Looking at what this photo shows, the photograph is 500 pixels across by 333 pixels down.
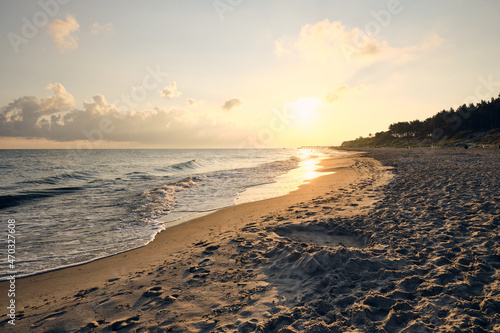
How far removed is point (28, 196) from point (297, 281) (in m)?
22.5

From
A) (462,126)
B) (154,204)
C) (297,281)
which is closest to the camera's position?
(297,281)

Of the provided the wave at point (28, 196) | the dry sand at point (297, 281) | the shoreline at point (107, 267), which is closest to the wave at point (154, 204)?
the shoreline at point (107, 267)

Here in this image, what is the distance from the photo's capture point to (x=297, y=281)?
15.8 ft

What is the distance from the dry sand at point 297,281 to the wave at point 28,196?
1492 cm

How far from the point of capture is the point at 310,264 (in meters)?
5.23

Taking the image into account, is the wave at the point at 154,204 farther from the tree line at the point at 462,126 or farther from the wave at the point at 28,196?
the tree line at the point at 462,126

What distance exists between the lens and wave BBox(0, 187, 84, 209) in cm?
1649

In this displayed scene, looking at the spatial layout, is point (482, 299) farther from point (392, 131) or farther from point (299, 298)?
point (392, 131)

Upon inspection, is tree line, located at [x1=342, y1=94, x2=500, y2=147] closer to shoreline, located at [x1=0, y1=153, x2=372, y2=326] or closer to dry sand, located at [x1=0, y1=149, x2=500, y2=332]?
dry sand, located at [x1=0, y1=149, x2=500, y2=332]

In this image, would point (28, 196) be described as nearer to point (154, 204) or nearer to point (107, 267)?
point (154, 204)

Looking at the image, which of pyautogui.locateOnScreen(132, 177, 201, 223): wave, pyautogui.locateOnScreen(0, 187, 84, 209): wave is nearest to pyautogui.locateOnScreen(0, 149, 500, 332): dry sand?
pyautogui.locateOnScreen(132, 177, 201, 223): wave

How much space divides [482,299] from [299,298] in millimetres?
2827

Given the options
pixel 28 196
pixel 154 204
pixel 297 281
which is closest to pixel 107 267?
pixel 297 281

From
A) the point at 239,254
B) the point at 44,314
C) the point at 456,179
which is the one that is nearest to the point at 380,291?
the point at 239,254
